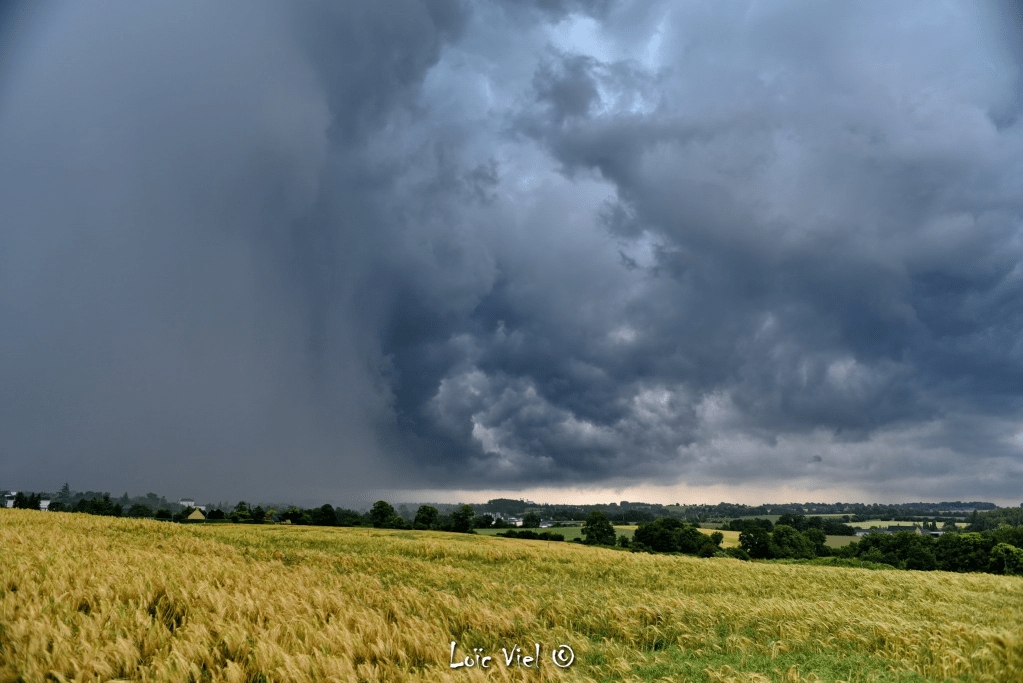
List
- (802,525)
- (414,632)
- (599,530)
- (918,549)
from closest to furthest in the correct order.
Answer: (414,632), (918,549), (599,530), (802,525)

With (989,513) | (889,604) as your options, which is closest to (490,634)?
(889,604)

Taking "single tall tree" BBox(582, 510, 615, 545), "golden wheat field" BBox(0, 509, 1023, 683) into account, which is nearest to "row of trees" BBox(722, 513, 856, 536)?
"single tall tree" BBox(582, 510, 615, 545)

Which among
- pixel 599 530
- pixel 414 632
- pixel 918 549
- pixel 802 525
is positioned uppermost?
pixel 414 632

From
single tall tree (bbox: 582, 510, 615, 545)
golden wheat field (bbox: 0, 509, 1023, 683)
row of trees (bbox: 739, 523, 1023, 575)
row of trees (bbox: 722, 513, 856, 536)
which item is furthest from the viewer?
row of trees (bbox: 722, 513, 856, 536)

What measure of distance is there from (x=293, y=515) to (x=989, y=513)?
156010 mm

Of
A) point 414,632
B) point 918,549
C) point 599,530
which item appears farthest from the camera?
point 599,530

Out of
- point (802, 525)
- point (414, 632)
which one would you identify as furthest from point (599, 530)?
point (414, 632)

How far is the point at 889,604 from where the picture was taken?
12.6m

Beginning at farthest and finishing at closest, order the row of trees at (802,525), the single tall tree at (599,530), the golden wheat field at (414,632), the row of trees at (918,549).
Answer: the row of trees at (802,525), the single tall tree at (599,530), the row of trees at (918,549), the golden wheat field at (414,632)

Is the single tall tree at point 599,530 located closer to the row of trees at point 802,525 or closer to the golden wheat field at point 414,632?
the row of trees at point 802,525

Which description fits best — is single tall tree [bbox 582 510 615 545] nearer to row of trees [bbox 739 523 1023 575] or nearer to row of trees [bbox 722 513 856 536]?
row of trees [bbox 739 523 1023 575]

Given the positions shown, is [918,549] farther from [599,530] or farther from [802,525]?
[802,525]

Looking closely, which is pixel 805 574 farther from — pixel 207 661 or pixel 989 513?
pixel 989 513

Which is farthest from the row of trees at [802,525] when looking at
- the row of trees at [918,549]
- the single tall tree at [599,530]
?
the single tall tree at [599,530]
